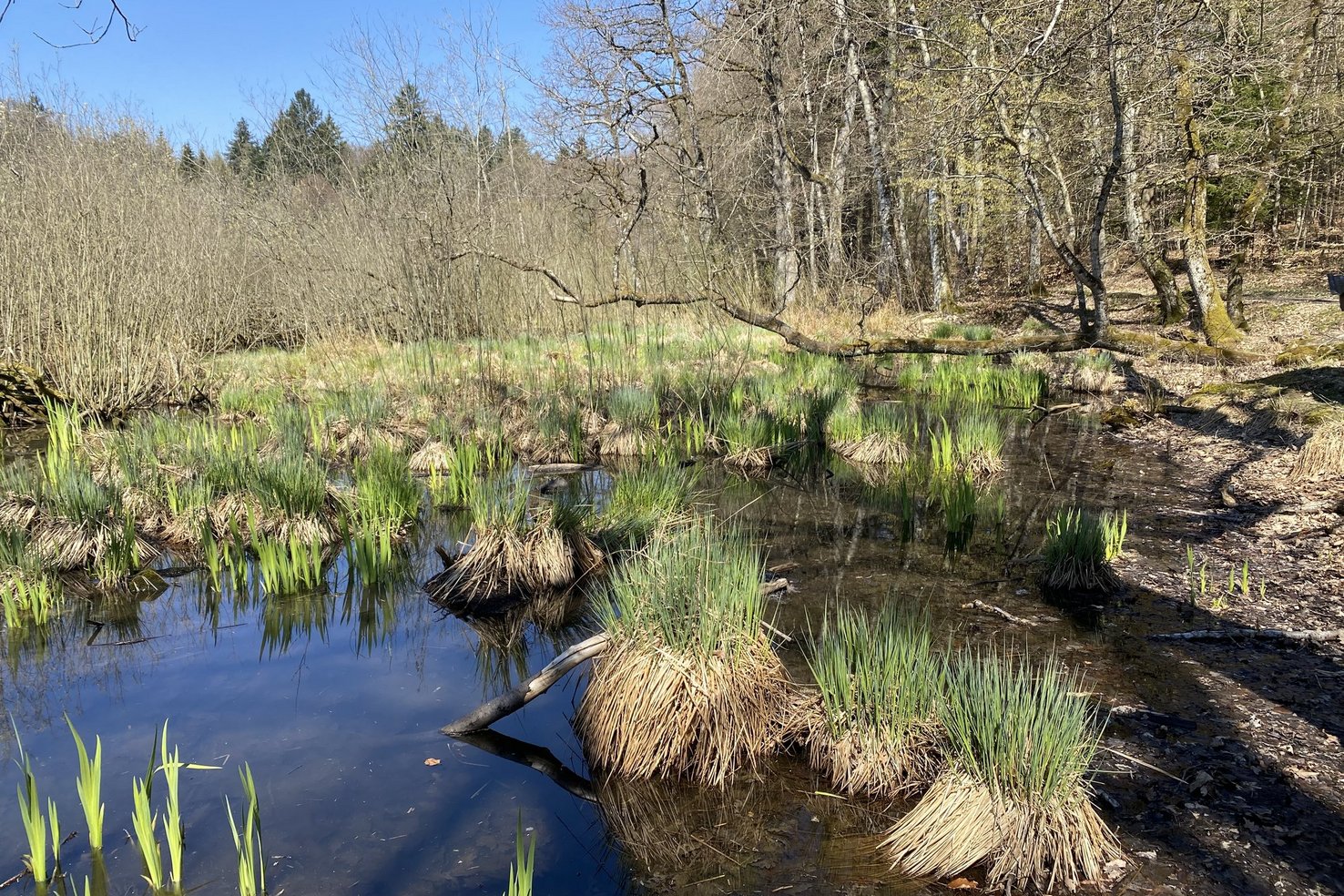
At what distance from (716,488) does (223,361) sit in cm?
873

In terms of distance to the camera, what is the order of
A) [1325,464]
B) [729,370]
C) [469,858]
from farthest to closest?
[729,370], [1325,464], [469,858]

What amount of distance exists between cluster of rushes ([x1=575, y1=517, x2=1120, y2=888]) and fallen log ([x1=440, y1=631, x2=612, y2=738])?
8 centimetres

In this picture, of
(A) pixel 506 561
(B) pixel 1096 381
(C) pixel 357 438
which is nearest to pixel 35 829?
(A) pixel 506 561

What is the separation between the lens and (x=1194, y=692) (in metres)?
3.80

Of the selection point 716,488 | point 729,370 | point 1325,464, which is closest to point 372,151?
point 729,370

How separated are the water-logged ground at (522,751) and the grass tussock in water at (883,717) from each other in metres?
0.14

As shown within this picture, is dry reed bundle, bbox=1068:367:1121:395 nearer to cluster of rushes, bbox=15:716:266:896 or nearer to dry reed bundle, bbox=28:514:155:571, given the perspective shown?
dry reed bundle, bbox=28:514:155:571

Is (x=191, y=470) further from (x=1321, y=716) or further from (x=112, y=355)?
(x=1321, y=716)

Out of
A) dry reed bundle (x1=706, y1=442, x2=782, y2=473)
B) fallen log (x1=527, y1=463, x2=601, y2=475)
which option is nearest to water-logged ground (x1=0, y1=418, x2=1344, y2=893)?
fallen log (x1=527, y1=463, x2=601, y2=475)

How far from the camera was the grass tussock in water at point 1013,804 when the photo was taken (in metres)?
2.69

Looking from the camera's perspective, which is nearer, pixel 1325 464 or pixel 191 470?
pixel 1325 464

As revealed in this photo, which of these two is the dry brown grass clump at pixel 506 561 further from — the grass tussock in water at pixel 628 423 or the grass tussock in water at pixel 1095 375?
the grass tussock in water at pixel 1095 375

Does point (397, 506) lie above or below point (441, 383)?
below

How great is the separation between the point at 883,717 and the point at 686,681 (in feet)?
2.62
